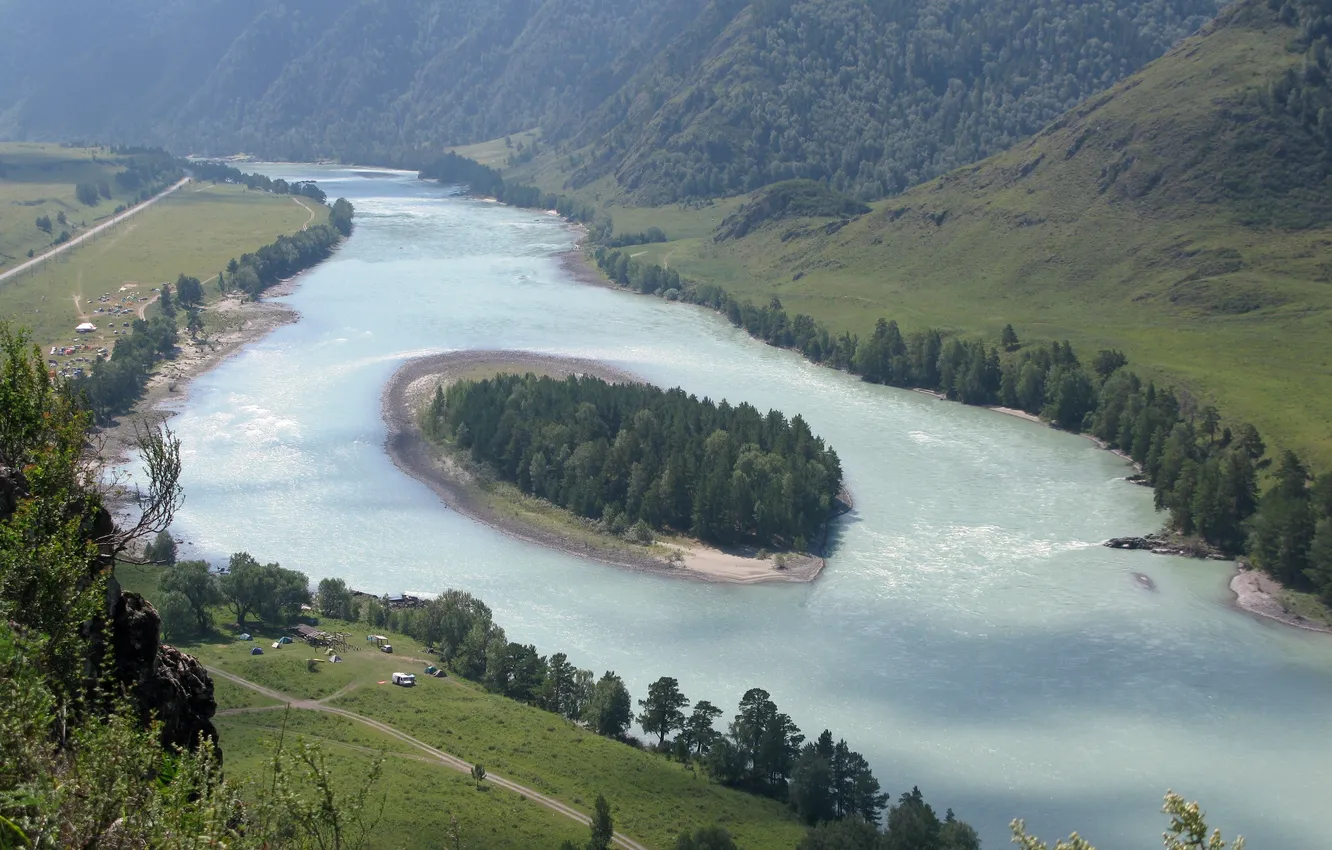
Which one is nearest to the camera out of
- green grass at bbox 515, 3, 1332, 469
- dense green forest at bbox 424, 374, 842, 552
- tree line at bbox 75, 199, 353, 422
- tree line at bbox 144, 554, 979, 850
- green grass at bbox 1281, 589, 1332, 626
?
tree line at bbox 144, 554, 979, 850

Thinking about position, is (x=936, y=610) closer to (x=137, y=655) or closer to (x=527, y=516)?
(x=527, y=516)

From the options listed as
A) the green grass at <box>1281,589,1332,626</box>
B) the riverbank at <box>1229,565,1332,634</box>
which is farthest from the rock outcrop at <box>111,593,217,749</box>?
the green grass at <box>1281,589,1332,626</box>

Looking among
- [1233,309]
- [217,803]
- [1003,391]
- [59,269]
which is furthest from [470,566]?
[59,269]

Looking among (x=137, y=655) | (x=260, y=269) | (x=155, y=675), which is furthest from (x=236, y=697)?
(x=260, y=269)

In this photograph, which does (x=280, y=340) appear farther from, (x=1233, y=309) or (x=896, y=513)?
(x=1233, y=309)

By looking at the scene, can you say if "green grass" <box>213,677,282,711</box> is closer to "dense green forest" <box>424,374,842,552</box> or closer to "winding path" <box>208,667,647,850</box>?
"winding path" <box>208,667,647,850</box>

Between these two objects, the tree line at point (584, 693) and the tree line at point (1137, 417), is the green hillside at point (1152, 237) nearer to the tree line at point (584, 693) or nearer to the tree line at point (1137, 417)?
the tree line at point (1137, 417)
